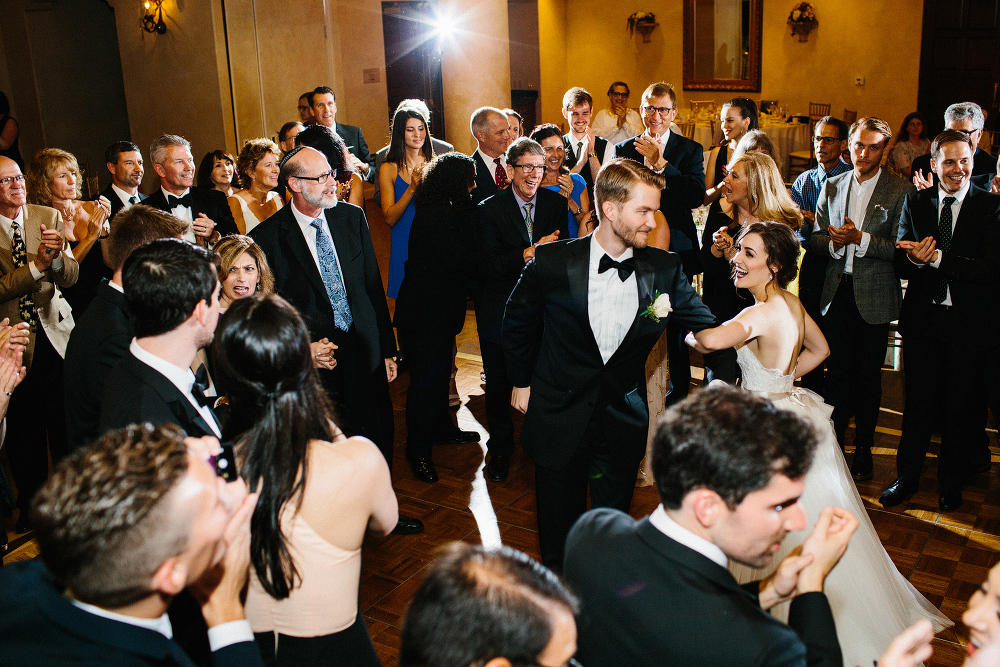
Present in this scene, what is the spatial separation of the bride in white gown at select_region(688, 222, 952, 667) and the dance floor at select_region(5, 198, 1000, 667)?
268 millimetres

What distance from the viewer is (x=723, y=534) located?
54.7 inches

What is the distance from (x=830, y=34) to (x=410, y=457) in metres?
10.7

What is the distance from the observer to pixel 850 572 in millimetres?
2514

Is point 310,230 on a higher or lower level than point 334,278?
higher

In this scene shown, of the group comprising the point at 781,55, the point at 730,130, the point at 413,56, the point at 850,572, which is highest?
the point at 781,55

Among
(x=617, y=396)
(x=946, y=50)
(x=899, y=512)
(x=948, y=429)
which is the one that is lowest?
(x=899, y=512)

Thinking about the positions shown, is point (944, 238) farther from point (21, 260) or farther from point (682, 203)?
point (21, 260)

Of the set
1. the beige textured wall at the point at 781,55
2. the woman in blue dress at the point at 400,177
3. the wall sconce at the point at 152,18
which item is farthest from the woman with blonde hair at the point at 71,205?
the beige textured wall at the point at 781,55

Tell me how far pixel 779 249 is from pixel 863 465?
1416mm

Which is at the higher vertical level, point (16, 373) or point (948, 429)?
point (16, 373)

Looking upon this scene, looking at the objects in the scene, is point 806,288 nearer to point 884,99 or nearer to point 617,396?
point 617,396

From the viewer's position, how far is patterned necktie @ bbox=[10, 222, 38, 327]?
134 inches

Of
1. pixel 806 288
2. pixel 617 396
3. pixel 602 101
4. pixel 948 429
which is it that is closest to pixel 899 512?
pixel 948 429

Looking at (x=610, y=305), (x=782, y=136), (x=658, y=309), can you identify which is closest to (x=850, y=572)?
(x=658, y=309)
